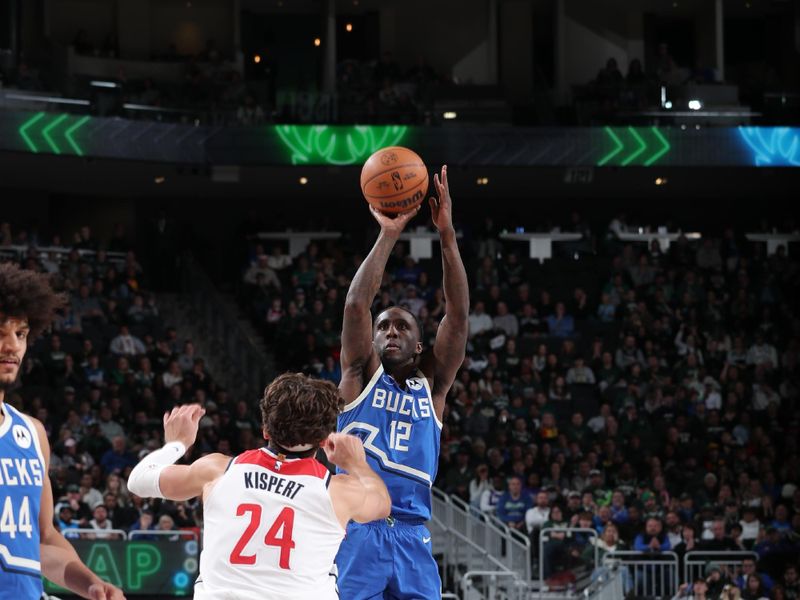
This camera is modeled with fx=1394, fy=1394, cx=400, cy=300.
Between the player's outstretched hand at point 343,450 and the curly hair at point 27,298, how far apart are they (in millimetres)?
1171

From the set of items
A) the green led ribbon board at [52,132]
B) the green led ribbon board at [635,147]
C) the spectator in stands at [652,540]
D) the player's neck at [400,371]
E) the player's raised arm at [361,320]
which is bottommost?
the spectator in stands at [652,540]

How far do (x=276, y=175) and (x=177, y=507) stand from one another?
1297cm

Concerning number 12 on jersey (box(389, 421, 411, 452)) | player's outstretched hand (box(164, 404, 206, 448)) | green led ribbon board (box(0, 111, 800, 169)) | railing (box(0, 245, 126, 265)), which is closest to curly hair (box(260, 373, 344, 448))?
player's outstretched hand (box(164, 404, 206, 448))

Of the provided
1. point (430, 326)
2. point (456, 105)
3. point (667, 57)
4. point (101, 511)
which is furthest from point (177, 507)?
point (667, 57)

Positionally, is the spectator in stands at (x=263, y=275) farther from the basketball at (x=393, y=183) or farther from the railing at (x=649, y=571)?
the basketball at (x=393, y=183)

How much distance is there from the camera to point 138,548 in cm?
1588

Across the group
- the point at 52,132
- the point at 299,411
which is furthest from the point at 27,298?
the point at 52,132

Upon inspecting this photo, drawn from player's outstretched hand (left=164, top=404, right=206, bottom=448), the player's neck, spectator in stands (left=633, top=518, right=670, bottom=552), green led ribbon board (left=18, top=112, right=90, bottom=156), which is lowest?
spectator in stands (left=633, top=518, right=670, bottom=552)

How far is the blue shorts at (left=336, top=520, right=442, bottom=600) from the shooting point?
7418mm

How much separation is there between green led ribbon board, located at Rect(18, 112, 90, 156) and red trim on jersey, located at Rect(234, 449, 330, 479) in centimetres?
1947

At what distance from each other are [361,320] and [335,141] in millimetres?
18425

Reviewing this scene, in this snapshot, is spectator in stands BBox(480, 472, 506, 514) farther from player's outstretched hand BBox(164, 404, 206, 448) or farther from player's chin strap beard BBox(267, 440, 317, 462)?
player's chin strap beard BBox(267, 440, 317, 462)

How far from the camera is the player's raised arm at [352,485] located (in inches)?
215

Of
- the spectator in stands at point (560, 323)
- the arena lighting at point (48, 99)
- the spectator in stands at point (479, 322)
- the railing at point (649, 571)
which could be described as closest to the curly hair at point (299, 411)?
the railing at point (649, 571)
